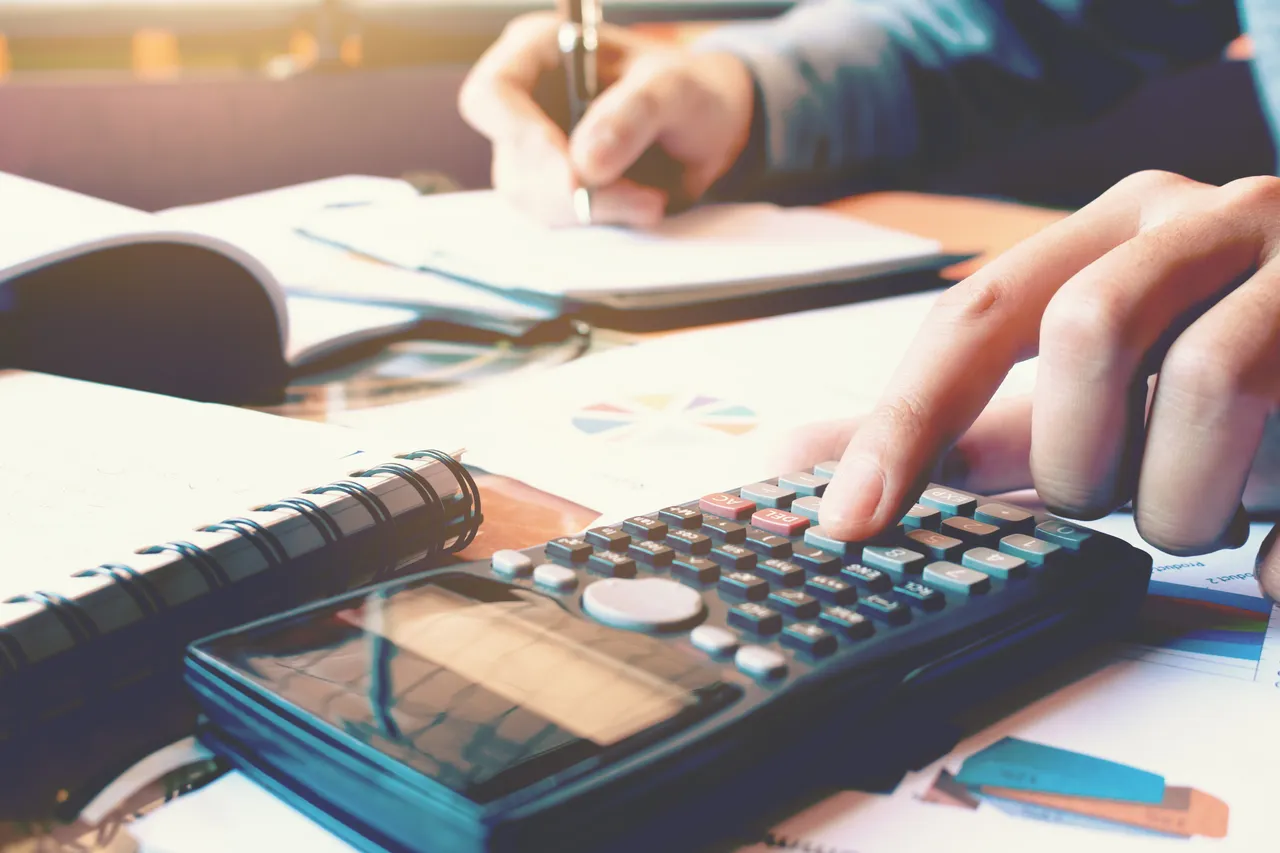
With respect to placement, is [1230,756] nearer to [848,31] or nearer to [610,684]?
[610,684]

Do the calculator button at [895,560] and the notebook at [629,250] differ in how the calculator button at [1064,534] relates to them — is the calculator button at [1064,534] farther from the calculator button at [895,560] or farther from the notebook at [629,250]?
the notebook at [629,250]

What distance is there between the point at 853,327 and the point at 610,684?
0.40m

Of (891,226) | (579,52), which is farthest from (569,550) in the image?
(891,226)

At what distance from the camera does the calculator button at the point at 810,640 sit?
0.74 feet

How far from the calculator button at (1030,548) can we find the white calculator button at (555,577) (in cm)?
11

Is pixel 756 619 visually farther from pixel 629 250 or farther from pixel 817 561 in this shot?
pixel 629 250

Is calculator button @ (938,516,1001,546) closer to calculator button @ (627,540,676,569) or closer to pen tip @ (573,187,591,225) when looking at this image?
calculator button @ (627,540,676,569)

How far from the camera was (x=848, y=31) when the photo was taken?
889 millimetres

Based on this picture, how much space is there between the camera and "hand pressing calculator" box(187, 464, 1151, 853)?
0.19 meters

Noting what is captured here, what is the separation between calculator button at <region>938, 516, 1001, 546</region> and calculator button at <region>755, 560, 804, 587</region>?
5 centimetres

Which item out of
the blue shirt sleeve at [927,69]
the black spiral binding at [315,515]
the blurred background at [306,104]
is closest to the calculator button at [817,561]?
the black spiral binding at [315,515]

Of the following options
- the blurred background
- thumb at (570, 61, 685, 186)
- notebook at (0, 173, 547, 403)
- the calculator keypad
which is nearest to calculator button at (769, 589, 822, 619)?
the calculator keypad

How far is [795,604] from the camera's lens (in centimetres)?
24

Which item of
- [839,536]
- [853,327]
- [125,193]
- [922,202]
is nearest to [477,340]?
[853,327]
